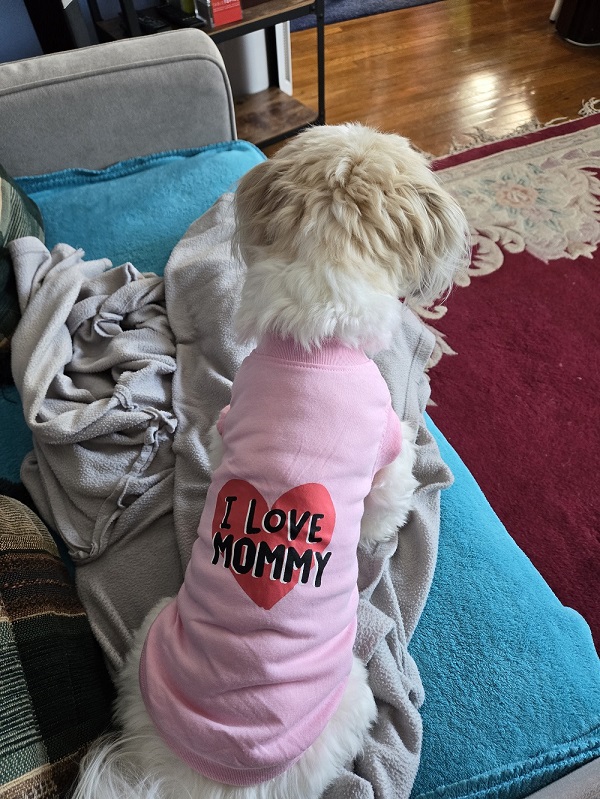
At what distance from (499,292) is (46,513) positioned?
5.37 feet

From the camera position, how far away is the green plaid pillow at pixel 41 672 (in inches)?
26.5

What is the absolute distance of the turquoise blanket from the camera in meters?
0.82

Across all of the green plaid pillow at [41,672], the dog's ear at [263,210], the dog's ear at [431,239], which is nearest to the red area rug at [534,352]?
the dog's ear at [431,239]

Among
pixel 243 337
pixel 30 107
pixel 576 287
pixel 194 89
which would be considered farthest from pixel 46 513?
pixel 576 287

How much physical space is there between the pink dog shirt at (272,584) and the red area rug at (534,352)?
88 centimetres

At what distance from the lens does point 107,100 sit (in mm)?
1594

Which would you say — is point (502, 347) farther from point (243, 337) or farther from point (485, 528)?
point (243, 337)

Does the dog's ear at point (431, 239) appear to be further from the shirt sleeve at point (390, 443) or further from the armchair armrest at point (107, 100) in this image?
the armchair armrest at point (107, 100)

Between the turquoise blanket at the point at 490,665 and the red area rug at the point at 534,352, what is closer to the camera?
the turquoise blanket at the point at 490,665

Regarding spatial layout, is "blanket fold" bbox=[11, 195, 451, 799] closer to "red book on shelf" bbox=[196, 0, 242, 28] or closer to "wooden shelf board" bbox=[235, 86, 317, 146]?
"red book on shelf" bbox=[196, 0, 242, 28]

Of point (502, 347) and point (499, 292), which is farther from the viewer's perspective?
point (499, 292)

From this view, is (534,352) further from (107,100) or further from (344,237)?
(107,100)

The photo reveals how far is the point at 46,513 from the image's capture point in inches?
42.9

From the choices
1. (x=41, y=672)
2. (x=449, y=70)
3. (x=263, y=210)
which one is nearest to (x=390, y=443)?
(x=263, y=210)
